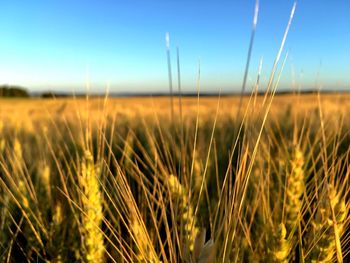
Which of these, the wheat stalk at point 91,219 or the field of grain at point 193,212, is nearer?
the field of grain at point 193,212

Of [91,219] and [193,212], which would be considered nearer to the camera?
[91,219]

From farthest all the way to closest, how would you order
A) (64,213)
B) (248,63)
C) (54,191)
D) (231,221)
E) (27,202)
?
1. (54,191)
2. (64,213)
3. (27,202)
4. (231,221)
5. (248,63)

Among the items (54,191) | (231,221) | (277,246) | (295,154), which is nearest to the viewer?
(231,221)

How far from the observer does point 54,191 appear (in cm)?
136

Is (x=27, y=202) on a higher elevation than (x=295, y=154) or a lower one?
lower

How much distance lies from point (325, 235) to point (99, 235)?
1.62ft

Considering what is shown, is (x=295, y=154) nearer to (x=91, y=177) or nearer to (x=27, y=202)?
(x=91, y=177)

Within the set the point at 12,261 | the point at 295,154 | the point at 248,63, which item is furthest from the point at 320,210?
the point at 12,261

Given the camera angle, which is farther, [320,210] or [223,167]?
[223,167]

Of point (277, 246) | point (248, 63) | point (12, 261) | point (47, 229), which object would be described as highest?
point (248, 63)

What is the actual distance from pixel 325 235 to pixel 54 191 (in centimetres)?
104

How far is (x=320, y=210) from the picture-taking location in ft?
2.29

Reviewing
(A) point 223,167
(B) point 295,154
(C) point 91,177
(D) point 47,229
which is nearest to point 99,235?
(C) point 91,177

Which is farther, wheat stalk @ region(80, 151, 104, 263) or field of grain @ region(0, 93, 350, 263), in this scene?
wheat stalk @ region(80, 151, 104, 263)
